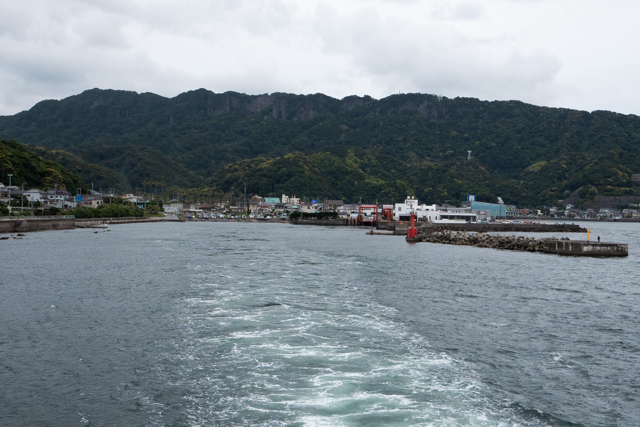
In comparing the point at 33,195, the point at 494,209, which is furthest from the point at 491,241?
the point at 494,209

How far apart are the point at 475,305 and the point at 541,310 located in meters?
2.71

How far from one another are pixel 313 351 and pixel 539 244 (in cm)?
4520

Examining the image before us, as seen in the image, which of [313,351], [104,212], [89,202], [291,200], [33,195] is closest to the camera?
[313,351]

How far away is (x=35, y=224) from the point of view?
66.5 m

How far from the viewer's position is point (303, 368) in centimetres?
1120

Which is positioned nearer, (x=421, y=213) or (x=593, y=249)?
(x=593, y=249)

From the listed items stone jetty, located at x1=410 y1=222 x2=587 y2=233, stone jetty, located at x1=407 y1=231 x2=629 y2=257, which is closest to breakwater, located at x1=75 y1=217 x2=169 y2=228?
stone jetty, located at x1=407 y1=231 x2=629 y2=257

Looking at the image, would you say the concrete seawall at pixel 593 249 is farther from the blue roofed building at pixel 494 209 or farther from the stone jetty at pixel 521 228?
the blue roofed building at pixel 494 209

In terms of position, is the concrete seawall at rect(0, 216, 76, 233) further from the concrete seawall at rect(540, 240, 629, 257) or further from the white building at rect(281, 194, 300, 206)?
the white building at rect(281, 194, 300, 206)

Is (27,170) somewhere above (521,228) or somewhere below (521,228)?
above

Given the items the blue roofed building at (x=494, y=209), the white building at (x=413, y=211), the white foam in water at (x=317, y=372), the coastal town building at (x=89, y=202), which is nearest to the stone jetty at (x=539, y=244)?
the white foam in water at (x=317, y=372)

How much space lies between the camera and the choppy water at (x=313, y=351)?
8992 millimetres

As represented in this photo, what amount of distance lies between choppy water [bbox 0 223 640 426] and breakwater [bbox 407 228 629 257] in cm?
2102

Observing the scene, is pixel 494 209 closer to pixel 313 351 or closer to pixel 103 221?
pixel 103 221
